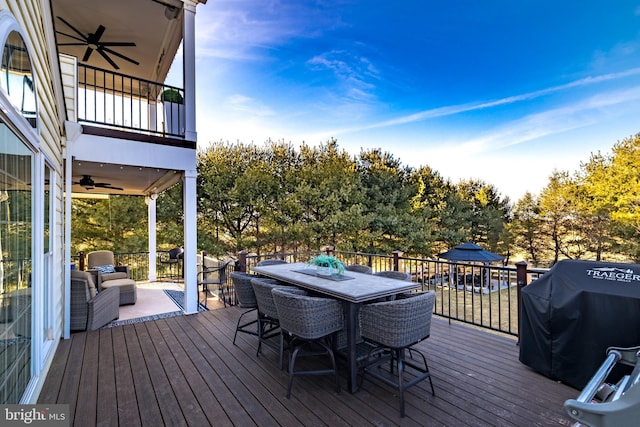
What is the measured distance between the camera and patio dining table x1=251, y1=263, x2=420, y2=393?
9.01 feet

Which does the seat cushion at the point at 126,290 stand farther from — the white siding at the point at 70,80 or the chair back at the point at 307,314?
the chair back at the point at 307,314

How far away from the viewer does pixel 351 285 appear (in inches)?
124

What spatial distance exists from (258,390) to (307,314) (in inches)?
31.6

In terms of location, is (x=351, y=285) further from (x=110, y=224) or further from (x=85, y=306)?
(x=110, y=224)

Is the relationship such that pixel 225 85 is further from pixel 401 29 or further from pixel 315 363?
pixel 315 363

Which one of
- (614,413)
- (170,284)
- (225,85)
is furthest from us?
(225,85)

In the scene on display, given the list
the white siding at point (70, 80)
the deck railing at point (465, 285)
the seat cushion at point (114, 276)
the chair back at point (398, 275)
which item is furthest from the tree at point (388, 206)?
the white siding at point (70, 80)

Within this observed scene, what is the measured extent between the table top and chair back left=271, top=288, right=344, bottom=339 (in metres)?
0.17

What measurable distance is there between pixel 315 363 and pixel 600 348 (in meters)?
2.45

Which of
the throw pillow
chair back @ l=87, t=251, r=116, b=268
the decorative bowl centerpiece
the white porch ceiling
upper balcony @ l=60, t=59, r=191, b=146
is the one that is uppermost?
the white porch ceiling

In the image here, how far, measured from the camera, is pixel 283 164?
14.6 meters

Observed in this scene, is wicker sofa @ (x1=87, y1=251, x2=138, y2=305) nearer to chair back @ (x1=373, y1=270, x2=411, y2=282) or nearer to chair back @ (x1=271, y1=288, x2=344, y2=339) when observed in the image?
chair back @ (x1=271, y1=288, x2=344, y2=339)

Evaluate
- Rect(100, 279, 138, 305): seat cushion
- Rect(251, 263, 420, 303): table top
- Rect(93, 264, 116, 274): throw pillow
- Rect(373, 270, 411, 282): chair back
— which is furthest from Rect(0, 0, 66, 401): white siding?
Rect(373, 270, 411, 282): chair back

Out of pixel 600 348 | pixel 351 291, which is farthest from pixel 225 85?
pixel 600 348
